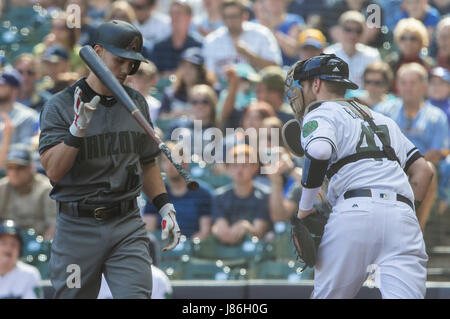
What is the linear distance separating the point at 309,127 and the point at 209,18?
16.9 ft

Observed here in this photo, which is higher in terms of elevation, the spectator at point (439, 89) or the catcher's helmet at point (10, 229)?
the spectator at point (439, 89)

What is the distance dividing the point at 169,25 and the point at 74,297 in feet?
16.8

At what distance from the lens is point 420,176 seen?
4426 millimetres

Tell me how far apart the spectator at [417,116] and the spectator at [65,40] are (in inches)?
119

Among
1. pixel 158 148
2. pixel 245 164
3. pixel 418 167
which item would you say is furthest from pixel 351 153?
pixel 245 164

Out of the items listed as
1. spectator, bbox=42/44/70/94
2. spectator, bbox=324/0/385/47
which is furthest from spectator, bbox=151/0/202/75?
spectator, bbox=324/0/385/47

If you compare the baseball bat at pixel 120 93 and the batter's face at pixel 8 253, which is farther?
the batter's face at pixel 8 253

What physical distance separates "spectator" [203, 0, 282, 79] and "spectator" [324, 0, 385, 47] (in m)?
0.72

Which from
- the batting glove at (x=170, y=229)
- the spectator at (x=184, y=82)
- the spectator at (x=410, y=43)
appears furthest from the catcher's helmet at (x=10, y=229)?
the spectator at (x=410, y=43)

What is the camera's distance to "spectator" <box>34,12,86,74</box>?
8359 mm

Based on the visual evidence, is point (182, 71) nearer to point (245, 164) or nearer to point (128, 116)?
point (245, 164)

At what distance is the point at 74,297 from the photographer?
4094 mm

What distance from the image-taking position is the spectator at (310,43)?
25.9 feet

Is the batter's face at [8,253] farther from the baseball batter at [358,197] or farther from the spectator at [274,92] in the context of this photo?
the baseball batter at [358,197]
